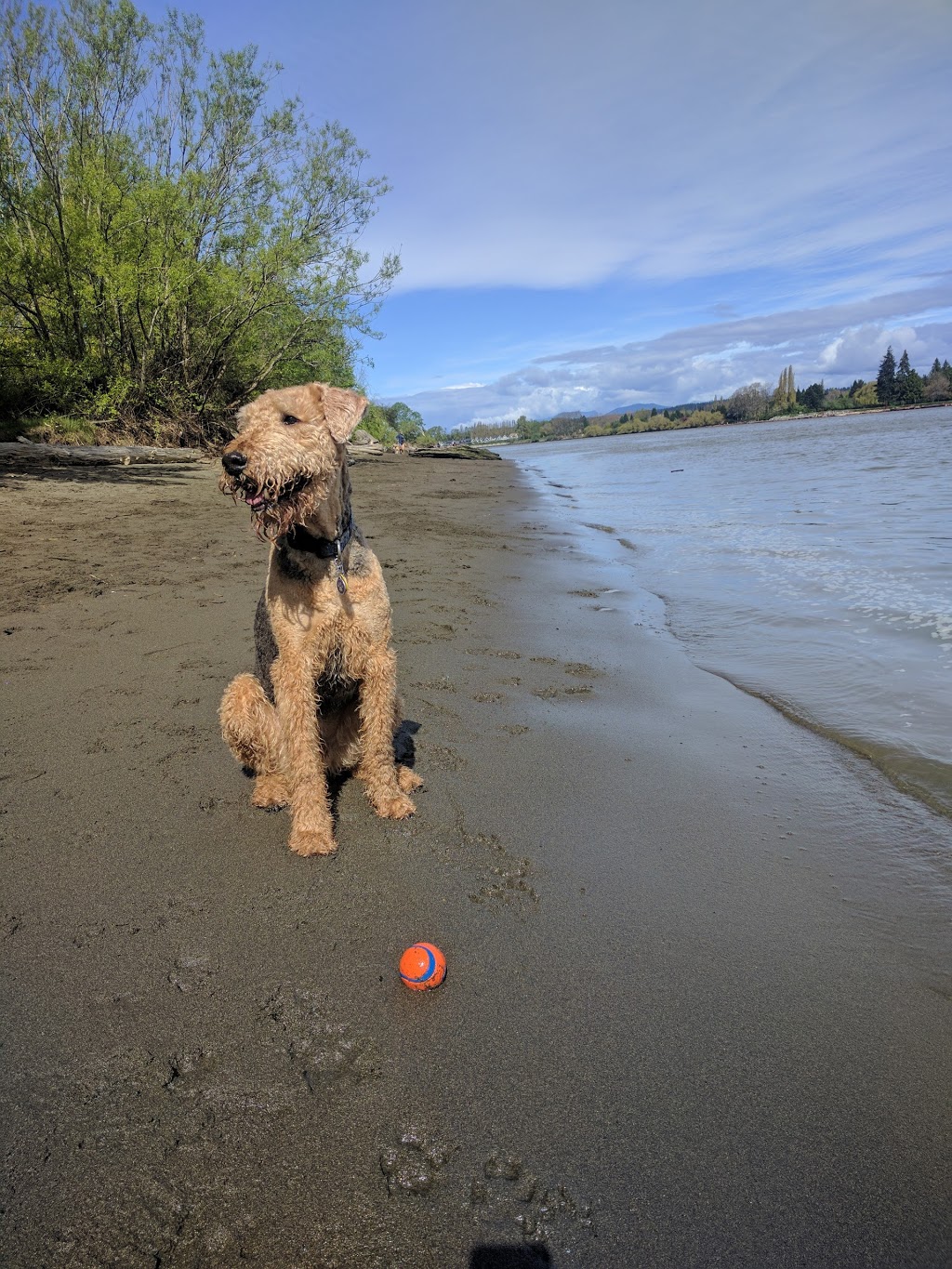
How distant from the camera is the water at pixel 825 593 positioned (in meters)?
4.65

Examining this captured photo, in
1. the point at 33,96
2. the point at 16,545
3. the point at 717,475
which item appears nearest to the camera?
the point at 16,545

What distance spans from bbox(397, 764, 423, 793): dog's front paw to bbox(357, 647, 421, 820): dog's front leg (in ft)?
0.38

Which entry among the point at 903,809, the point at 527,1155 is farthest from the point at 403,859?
the point at 903,809

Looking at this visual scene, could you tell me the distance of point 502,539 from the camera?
12.4 metres

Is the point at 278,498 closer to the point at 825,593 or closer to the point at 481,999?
the point at 481,999

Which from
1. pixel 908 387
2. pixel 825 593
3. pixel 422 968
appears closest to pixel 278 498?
pixel 422 968

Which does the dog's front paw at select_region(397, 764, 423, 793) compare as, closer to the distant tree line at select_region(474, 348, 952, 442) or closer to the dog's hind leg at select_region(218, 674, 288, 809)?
the dog's hind leg at select_region(218, 674, 288, 809)

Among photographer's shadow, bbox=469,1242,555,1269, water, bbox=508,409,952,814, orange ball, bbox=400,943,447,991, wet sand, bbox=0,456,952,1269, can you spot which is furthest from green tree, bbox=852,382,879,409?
photographer's shadow, bbox=469,1242,555,1269

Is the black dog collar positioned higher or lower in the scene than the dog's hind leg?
higher

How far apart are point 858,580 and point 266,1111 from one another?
356 inches

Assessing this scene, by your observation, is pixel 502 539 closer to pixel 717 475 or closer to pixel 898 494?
pixel 898 494

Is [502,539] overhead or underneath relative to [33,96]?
underneath

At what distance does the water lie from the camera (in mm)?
4652

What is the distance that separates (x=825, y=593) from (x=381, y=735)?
6.79 m
